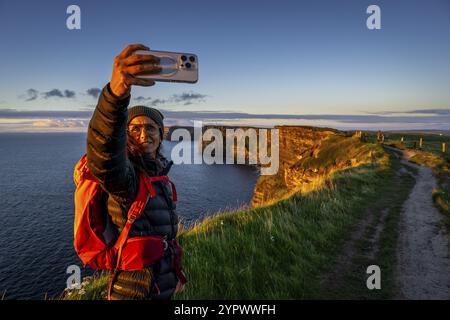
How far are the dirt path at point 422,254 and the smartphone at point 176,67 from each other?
18.3ft

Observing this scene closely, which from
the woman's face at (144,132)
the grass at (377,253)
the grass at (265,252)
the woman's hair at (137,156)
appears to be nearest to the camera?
the woman's hair at (137,156)

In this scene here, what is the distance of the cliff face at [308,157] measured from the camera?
3875 cm

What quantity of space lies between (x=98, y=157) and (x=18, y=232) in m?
51.8

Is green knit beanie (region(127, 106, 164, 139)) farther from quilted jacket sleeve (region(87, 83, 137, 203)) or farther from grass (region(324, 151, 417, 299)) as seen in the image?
grass (region(324, 151, 417, 299))

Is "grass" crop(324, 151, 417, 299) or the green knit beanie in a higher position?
the green knit beanie

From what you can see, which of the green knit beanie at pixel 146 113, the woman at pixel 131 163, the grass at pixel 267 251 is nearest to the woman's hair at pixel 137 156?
the woman at pixel 131 163

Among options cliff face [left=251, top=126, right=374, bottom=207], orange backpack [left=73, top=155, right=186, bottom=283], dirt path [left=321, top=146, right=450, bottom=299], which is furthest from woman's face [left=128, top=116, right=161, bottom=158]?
cliff face [left=251, top=126, right=374, bottom=207]

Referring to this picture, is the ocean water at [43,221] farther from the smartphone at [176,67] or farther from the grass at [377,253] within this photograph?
the grass at [377,253]

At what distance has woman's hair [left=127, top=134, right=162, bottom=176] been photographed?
2352 millimetres

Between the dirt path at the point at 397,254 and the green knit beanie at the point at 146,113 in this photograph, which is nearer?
the green knit beanie at the point at 146,113

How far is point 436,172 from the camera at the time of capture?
18.1m

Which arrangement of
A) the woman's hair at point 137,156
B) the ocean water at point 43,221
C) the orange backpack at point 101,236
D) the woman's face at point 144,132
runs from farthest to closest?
the ocean water at point 43,221 < the woman's face at point 144,132 < the woman's hair at point 137,156 < the orange backpack at point 101,236
